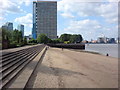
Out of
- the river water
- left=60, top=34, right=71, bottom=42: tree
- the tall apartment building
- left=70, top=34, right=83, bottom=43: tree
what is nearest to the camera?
the river water

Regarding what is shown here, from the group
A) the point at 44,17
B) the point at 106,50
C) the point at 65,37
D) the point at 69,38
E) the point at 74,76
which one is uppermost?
the point at 44,17

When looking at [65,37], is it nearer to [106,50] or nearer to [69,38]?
[69,38]

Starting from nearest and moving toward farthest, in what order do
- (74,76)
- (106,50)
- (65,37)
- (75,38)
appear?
(74,76), (106,50), (65,37), (75,38)

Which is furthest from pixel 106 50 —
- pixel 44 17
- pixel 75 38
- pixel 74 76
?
pixel 44 17

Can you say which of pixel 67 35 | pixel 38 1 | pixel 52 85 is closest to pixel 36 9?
pixel 38 1

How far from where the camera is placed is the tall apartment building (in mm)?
145375

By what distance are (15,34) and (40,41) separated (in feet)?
146

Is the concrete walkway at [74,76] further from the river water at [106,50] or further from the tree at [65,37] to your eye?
the tree at [65,37]

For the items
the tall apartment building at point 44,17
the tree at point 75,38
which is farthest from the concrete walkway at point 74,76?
the tree at point 75,38

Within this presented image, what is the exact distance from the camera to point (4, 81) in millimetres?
6777

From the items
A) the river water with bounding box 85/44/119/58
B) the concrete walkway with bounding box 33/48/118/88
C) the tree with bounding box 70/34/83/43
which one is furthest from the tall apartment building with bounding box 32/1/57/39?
the concrete walkway with bounding box 33/48/118/88

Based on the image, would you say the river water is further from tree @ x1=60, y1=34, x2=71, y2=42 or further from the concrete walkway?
tree @ x1=60, y1=34, x2=71, y2=42

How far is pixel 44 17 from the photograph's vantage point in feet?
481

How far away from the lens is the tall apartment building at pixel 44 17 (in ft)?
477
